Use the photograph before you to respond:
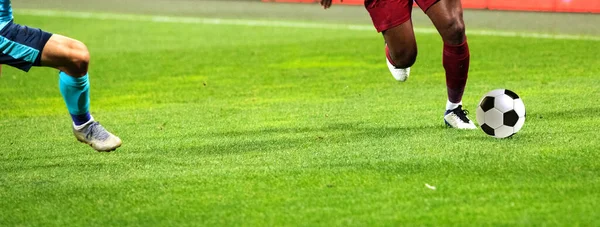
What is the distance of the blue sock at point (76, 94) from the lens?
22.9 ft

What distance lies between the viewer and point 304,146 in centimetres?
766

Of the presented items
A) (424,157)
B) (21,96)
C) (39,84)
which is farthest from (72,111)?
→ (39,84)

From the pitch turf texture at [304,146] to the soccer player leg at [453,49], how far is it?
16cm

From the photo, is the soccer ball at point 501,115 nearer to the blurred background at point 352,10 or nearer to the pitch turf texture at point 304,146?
the pitch turf texture at point 304,146

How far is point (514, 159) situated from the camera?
6.59m

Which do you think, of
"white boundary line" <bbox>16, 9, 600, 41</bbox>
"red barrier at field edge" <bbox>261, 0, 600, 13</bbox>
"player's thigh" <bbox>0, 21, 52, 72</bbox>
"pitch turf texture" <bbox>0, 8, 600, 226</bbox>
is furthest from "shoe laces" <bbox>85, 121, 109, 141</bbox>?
"red barrier at field edge" <bbox>261, 0, 600, 13</bbox>

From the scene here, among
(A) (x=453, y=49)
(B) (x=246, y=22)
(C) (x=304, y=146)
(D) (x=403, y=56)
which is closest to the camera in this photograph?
(C) (x=304, y=146)

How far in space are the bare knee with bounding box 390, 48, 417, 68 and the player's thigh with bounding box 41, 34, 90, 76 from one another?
2665 mm

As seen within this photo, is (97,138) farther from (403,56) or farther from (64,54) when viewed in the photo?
(403,56)

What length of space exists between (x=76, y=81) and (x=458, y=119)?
2729 millimetres

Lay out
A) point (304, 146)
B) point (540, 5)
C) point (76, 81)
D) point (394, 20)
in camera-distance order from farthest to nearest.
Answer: point (540, 5)
point (394, 20)
point (304, 146)
point (76, 81)

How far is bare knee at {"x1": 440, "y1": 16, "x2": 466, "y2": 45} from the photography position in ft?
25.6

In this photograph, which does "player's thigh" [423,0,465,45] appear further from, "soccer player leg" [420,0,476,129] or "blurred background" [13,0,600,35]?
"blurred background" [13,0,600,35]

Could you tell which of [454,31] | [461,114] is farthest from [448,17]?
[461,114]
